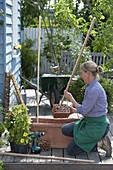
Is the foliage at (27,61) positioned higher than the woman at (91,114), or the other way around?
the woman at (91,114)

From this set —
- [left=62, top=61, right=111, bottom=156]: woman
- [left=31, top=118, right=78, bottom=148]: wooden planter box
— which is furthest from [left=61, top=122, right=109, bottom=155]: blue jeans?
[left=31, top=118, right=78, bottom=148]: wooden planter box

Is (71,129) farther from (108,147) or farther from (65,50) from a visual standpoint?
(65,50)

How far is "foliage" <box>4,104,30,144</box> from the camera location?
161 inches

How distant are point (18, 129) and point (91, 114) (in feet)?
2.70

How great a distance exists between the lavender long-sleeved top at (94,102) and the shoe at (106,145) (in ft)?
1.14

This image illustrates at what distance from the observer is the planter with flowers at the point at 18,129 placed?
408cm

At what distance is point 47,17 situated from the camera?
9867 millimetres

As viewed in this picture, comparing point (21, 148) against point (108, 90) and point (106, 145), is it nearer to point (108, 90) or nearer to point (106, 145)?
point (106, 145)

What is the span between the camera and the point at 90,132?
4051mm

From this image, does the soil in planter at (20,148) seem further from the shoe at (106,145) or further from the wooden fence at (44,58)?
the wooden fence at (44,58)

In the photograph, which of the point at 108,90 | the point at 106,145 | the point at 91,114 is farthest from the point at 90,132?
the point at 108,90

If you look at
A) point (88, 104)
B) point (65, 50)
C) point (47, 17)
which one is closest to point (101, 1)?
point (47, 17)

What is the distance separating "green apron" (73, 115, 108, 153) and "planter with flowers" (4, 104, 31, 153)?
56 centimetres

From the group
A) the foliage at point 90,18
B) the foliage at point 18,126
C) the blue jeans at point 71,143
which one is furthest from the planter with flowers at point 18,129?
the foliage at point 90,18
